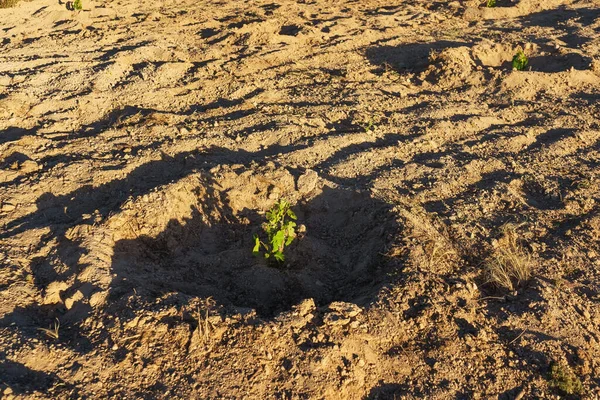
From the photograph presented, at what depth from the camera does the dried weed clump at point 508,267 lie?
373 centimetres

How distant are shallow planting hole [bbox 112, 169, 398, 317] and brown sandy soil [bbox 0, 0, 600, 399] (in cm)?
2

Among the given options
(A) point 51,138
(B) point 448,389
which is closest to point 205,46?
(A) point 51,138

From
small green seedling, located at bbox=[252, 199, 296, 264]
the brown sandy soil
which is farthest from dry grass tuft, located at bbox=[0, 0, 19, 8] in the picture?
small green seedling, located at bbox=[252, 199, 296, 264]

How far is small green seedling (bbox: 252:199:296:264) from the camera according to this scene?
3.79 metres

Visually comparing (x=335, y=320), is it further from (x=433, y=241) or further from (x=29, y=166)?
(x=29, y=166)

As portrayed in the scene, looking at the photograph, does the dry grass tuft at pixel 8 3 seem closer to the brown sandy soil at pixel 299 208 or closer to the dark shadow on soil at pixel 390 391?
the brown sandy soil at pixel 299 208

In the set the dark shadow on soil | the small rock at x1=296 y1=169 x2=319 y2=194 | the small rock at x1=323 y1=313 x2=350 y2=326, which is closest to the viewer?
the dark shadow on soil

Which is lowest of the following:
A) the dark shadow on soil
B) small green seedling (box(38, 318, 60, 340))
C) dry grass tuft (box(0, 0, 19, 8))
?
the dark shadow on soil

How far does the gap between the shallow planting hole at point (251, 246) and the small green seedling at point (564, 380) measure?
120 centimetres

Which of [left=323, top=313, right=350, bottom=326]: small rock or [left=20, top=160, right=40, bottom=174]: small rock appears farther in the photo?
[left=20, top=160, right=40, bottom=174]: small rock

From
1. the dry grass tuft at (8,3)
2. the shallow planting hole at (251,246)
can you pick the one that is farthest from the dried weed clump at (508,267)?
the dry grass tuft at (8,3)

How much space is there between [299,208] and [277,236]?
78 centimetres

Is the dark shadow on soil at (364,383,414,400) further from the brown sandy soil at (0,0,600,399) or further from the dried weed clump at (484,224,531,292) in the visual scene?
the dried weed clump at (484,224,531,292)

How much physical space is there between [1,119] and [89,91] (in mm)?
999
